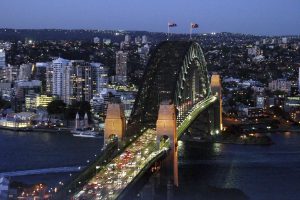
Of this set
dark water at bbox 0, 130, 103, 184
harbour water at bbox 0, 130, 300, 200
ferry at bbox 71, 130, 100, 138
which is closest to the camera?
harbour water at bbox 0, 130, 300, 200

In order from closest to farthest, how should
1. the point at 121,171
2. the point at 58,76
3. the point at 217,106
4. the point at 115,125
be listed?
the point at 121,171 < the point at 115,125 < the point at 217,106 < the point at 58,76

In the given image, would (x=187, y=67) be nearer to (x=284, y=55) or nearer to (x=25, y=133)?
(x=25, y=133)

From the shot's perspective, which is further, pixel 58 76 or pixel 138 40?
pixel 138 40

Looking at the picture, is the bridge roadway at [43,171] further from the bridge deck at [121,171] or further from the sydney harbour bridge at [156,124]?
the bridge deck at [121,171]

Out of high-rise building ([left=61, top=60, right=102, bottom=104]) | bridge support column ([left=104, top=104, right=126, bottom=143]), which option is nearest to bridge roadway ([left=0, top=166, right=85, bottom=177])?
bridge support column ([left=104, top=104, right=126, bottom=143])

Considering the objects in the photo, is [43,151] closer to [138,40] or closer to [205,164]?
[205,164]

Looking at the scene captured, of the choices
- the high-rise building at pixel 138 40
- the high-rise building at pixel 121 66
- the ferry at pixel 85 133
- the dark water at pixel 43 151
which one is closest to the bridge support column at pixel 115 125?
the dark water at pixel 43 151

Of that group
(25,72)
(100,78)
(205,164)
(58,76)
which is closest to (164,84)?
(205,164)

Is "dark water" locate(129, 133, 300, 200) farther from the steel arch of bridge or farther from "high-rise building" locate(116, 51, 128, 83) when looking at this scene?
"high-rise building" locate(116, 51, 128, 83)
